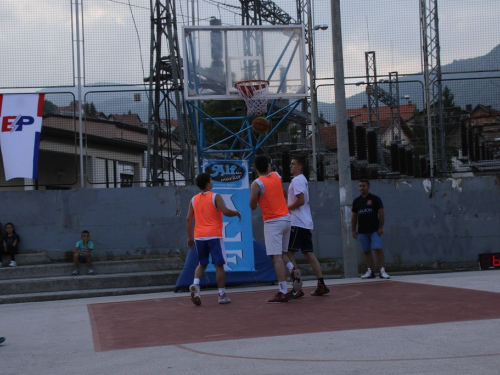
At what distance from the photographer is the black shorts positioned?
8.12 meters

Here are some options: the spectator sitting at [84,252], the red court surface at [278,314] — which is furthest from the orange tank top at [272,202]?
the spectator sitting at [84,252]

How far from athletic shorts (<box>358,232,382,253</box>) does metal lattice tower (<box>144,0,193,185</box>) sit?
476cm

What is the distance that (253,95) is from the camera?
40.4ft

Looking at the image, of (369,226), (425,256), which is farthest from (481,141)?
(369,226)

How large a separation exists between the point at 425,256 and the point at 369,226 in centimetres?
378

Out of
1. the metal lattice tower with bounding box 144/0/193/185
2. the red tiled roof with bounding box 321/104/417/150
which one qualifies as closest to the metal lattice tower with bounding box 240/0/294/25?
the metal lattice tower with bounding box 144/0/193/185

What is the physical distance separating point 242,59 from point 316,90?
2595mm

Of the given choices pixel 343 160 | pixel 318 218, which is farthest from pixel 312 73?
pixel 343 160

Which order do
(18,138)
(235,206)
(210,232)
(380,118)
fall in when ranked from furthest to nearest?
(380,118), (18,138), (235,206), (210,232)

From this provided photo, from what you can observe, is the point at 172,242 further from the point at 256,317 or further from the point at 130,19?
the point at 256,317

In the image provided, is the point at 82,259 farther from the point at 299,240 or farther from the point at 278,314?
the point at 278,314

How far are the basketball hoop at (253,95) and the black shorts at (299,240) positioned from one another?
4.68m

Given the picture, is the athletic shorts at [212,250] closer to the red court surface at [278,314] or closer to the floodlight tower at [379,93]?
the red court surface at [278,314]

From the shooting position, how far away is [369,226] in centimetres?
1083
